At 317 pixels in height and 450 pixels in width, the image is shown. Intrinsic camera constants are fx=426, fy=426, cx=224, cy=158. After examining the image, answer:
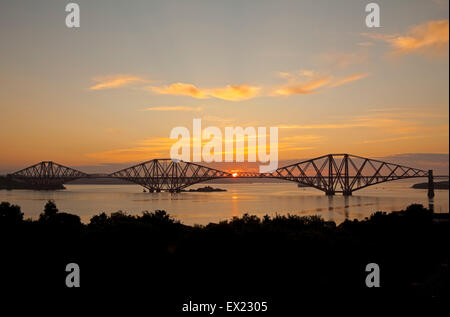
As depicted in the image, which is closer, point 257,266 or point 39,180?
point 257,266

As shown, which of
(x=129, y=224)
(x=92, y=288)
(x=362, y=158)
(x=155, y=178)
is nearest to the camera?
(x=92, y=288)

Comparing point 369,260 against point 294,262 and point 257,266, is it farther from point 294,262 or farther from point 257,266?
point 257,266

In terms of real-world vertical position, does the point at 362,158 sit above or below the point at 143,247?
above
